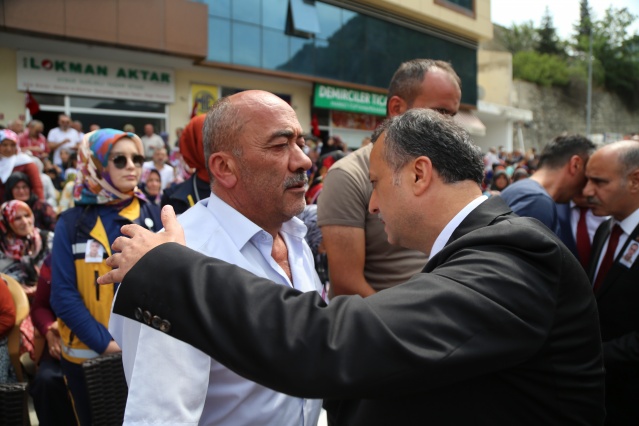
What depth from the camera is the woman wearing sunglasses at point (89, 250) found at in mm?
2852

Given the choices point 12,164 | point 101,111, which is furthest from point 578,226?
point 101,111

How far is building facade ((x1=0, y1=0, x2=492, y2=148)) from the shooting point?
41.7 feet

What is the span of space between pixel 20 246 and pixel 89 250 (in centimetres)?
227

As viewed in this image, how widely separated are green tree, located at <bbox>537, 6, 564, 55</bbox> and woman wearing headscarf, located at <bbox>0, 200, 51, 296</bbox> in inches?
2596

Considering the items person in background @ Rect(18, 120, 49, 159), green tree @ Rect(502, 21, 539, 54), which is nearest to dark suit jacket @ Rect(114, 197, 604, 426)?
person in background @ Rect(18, 120, 49, 159)

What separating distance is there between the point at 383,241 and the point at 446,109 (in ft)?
2.53

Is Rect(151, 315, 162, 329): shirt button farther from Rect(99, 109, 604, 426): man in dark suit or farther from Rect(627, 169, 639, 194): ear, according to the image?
Rect(627, 169, 639, 194): ear

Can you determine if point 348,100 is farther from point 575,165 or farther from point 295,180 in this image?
point 295,180

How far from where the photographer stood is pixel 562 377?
1.25 metres

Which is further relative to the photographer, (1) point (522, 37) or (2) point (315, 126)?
(1) point (522, 37)

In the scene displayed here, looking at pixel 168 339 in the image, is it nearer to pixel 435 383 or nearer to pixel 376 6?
pixel 435 383

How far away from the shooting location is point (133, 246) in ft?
3.91

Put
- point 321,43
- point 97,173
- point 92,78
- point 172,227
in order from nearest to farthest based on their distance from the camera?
point 172,227, point 97,173, point 92,78, point 321,43

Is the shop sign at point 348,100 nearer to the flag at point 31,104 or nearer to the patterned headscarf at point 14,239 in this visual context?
the flag at point 31,104
